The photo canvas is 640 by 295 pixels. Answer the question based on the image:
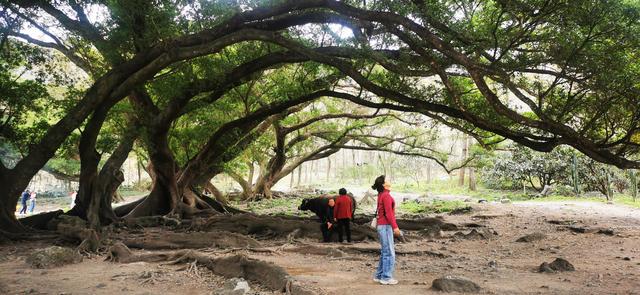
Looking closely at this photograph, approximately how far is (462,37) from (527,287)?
156 inches

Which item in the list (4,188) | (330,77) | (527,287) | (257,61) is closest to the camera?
(527,287)

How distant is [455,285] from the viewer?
5352 millimetres

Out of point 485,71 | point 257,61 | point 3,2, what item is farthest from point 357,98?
point 3,2

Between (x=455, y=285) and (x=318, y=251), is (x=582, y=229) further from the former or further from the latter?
(x=455, y=285)

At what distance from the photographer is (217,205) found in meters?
16.0

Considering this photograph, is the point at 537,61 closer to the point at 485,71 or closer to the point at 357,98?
the point at 485,71

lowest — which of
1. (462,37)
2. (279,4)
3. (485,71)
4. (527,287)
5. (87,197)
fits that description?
(527,287)

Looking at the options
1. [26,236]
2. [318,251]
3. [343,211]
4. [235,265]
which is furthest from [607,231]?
[26,236]

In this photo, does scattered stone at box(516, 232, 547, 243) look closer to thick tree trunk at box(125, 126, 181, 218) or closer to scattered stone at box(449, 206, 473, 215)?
scattered stone at box(449, 206, 473, 215)

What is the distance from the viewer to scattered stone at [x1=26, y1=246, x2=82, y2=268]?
23.0 feet

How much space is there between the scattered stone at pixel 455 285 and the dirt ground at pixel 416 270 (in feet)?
0.48

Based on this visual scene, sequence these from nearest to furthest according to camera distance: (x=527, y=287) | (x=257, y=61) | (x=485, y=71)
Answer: (x=527, y=287)
(x=485, y=71)
(x=257, y=61)

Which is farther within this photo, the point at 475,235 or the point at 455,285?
the point at 475,235

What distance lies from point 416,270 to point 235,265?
271cm
